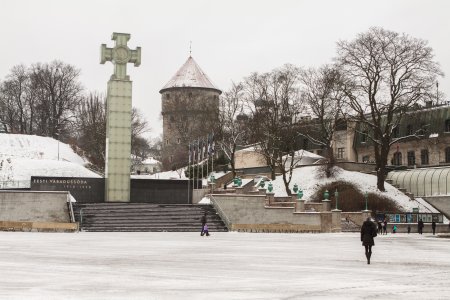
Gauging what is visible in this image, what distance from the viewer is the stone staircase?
42.5 metres

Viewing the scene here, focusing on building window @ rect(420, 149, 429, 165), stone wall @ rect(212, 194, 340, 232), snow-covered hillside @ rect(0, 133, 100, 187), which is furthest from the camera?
building window @ rect(420, 149, 429, 165)

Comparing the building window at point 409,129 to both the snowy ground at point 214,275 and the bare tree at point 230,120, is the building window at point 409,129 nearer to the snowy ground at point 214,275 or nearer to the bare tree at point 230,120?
the bare tree at point 230,120

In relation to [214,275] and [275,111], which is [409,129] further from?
[214,275]

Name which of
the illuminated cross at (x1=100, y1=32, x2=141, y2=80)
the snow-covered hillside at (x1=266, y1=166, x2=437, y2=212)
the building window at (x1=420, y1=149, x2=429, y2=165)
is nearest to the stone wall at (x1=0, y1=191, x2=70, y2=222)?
the illuminated cross at (x1=100, y1=32, x2=141, y2=80)

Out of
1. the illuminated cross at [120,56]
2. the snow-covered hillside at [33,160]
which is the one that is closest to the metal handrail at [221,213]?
the illuminated cross at [120,56]

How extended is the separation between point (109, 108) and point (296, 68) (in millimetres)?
25368

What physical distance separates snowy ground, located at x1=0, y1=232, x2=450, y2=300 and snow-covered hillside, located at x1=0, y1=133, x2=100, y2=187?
3643 centimetres

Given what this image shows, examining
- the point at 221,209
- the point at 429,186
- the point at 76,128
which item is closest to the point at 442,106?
the point at 429,186

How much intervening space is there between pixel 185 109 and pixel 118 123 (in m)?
58.8

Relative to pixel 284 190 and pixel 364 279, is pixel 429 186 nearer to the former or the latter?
pixel 284 190

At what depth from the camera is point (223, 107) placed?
79.7 m

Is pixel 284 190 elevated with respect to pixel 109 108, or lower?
lower

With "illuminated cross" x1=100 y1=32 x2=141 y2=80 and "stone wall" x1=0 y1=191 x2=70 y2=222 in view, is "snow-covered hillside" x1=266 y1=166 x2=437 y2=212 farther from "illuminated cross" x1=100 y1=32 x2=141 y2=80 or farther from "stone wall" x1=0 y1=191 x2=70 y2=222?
"stone wall" x1=0 y1=191 x2=70 y2=222

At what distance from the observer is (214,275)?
1545 cm
